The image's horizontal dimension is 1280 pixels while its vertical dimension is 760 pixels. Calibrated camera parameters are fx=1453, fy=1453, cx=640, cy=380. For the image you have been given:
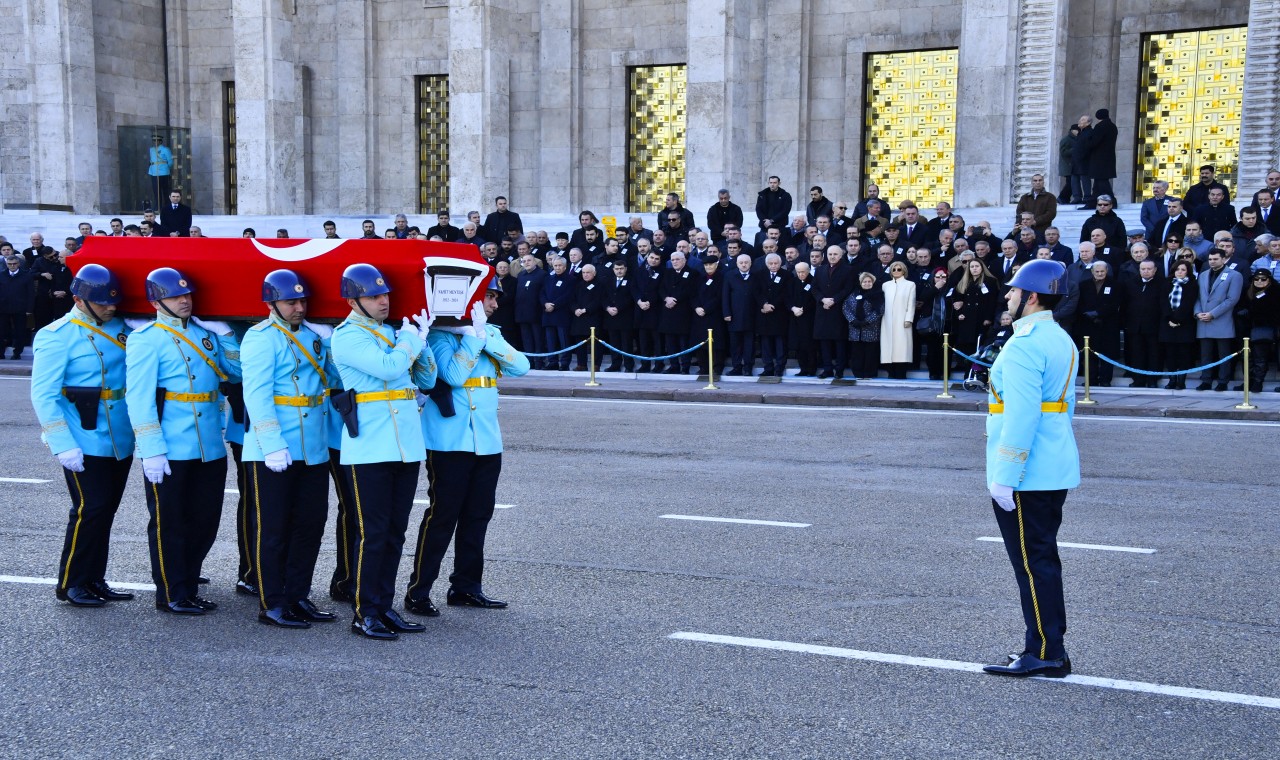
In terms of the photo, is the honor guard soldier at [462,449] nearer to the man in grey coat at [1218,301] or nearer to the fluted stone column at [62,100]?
the man in grey coat at [1218,301]

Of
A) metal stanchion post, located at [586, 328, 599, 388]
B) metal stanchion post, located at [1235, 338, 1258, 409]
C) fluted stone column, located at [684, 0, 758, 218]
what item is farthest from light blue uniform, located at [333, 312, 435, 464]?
fluted stone column, located at [684, 0, 758, 218]

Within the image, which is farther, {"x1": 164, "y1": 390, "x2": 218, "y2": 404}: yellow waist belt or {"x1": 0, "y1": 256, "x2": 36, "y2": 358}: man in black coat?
{"x1": 0, "y1": 256, "x2": 36, "y2": 358}: man in black coat

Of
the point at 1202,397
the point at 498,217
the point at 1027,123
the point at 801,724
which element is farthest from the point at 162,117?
the point at 801,724

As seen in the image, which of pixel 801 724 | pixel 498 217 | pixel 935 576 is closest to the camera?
pixel 801 724

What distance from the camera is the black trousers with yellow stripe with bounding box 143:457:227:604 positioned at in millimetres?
7805

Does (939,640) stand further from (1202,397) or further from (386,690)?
(1202,397)

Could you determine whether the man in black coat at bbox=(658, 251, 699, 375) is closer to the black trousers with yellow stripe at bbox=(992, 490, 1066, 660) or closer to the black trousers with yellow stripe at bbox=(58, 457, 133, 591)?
the black trousers with yellow stripe at bbox=(58, 457, 133, 591)

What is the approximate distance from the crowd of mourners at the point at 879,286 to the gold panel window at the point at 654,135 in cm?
936

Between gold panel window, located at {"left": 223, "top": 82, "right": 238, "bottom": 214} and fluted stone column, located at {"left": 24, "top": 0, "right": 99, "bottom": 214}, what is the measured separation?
3829mm

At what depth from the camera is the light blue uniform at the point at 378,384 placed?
7141 mm

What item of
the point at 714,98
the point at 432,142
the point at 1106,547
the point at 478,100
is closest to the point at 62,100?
the point at 432,142

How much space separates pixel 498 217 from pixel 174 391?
59.7ft

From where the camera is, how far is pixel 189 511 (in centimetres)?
796

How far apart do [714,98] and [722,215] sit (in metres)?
4.46
